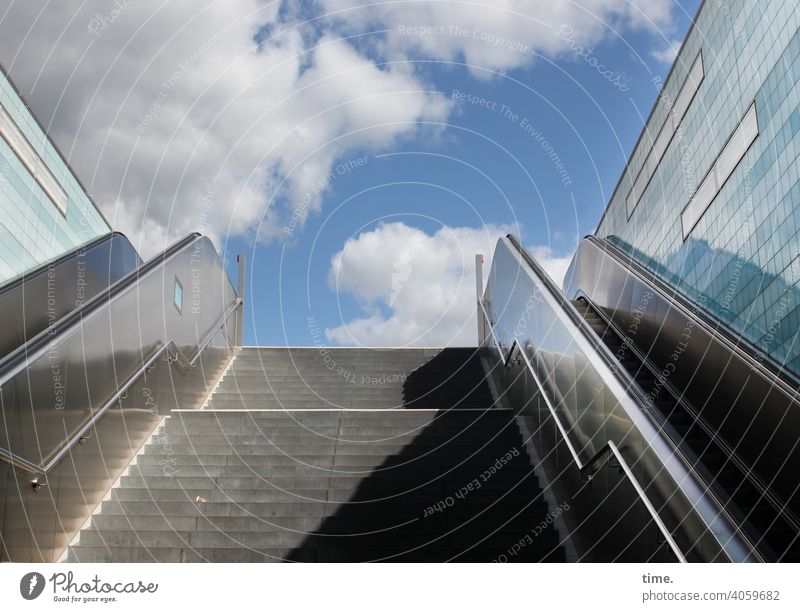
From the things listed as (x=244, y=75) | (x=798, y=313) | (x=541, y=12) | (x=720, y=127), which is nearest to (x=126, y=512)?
(x=244, y=75)

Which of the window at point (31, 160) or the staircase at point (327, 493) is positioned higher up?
the window at point (31, 160)

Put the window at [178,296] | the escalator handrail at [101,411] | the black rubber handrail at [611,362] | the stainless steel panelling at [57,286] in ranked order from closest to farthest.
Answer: the black rubber handrail at [611,362] → the escalator handrail at [101,411] → the stainless steel panelling at [57,286] → the window at [178,296]

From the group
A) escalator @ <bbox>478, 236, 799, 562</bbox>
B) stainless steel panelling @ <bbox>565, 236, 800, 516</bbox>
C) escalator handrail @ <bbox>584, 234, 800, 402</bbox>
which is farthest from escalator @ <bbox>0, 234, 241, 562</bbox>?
escalator handrail @ <bbox>584, 234, 800, 402</bbox>

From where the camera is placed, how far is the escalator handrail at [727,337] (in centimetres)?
512

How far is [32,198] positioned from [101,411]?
31.8ft

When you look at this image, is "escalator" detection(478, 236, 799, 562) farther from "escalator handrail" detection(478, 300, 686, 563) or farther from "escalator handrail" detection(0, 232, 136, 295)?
"escalator handrail" detection(0, 232, 136, 295)

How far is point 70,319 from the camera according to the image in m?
5.09

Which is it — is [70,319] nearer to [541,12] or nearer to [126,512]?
[126,512]

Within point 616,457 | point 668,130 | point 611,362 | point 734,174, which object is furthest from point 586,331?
point 668,130

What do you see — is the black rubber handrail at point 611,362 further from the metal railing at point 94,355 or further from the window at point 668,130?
the window at point 668,130

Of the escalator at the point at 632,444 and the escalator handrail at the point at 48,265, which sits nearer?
the escalator at the point at 632,444

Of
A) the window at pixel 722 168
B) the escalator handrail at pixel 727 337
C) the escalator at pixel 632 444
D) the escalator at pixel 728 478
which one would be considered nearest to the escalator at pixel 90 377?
the escalator at pixel 632 444
